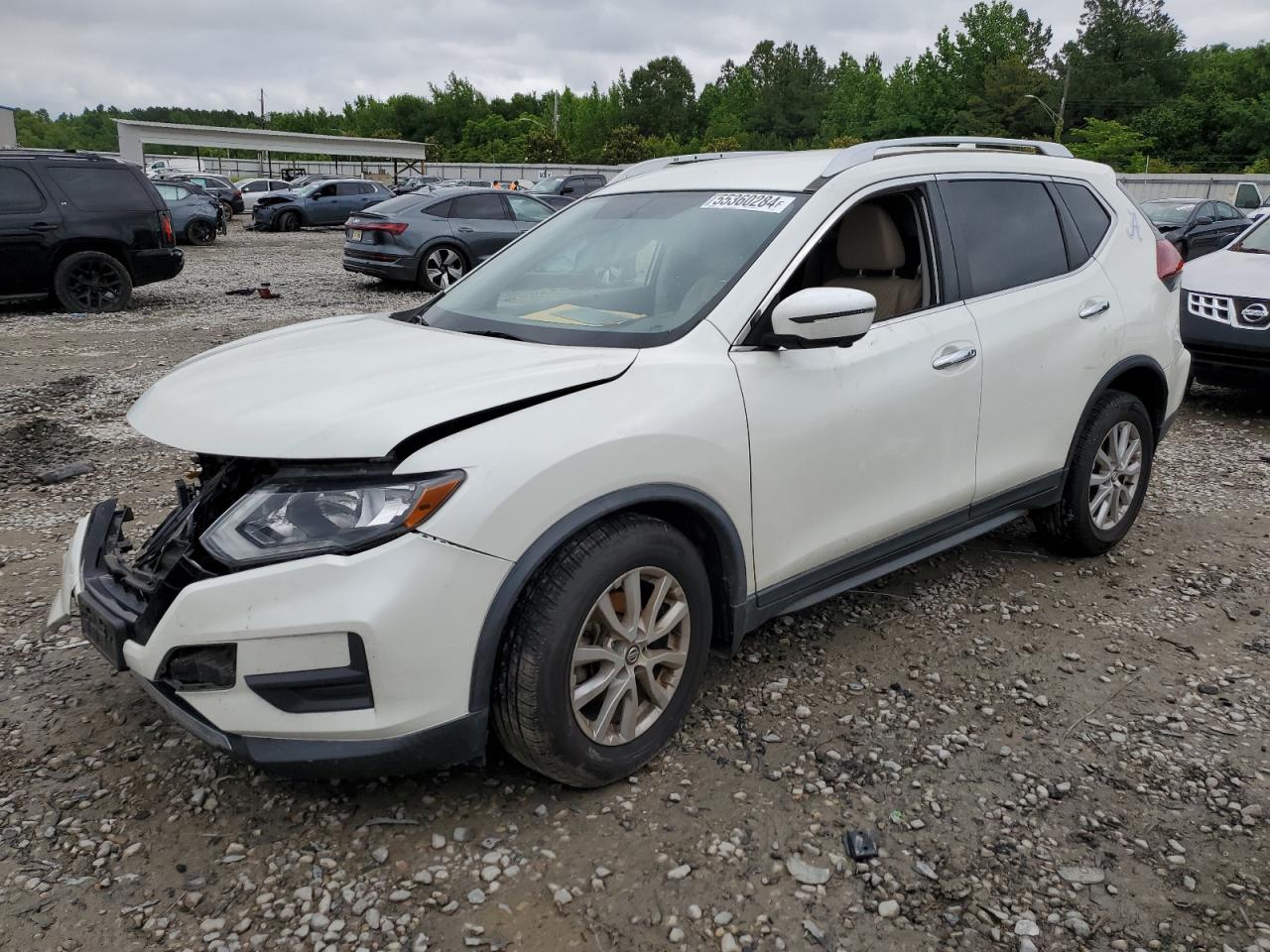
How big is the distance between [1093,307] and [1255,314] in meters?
3.78

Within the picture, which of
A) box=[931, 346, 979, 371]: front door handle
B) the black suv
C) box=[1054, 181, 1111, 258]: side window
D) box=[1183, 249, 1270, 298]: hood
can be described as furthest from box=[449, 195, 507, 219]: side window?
box=[931, 346, 979, 371]: front door handle

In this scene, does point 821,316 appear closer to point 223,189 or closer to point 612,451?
point 612,451

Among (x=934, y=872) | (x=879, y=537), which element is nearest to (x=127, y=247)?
(x=879, y=537)

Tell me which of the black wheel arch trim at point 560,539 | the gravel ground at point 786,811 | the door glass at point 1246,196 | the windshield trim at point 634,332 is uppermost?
the door glass at point 1246,196

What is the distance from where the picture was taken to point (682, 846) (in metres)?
2.60

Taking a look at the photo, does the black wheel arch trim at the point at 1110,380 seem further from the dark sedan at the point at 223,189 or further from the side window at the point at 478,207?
the dark sedan at the point at 223,189

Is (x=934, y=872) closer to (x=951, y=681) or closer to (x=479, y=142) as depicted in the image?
(x=951, y=681)

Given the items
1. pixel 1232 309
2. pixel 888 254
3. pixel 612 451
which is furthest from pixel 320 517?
pixel 1232 309

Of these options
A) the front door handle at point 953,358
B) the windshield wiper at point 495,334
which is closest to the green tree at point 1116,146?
the front door handle at point 953,358

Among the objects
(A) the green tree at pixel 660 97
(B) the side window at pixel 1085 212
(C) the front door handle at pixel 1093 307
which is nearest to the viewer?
(C) the front door handle at pixel 1093 307

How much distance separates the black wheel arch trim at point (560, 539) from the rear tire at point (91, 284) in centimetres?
1124

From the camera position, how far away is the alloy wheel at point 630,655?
104 inches

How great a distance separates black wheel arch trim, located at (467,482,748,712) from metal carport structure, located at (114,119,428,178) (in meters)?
47.1

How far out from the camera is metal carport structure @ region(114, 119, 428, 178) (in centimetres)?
4422
